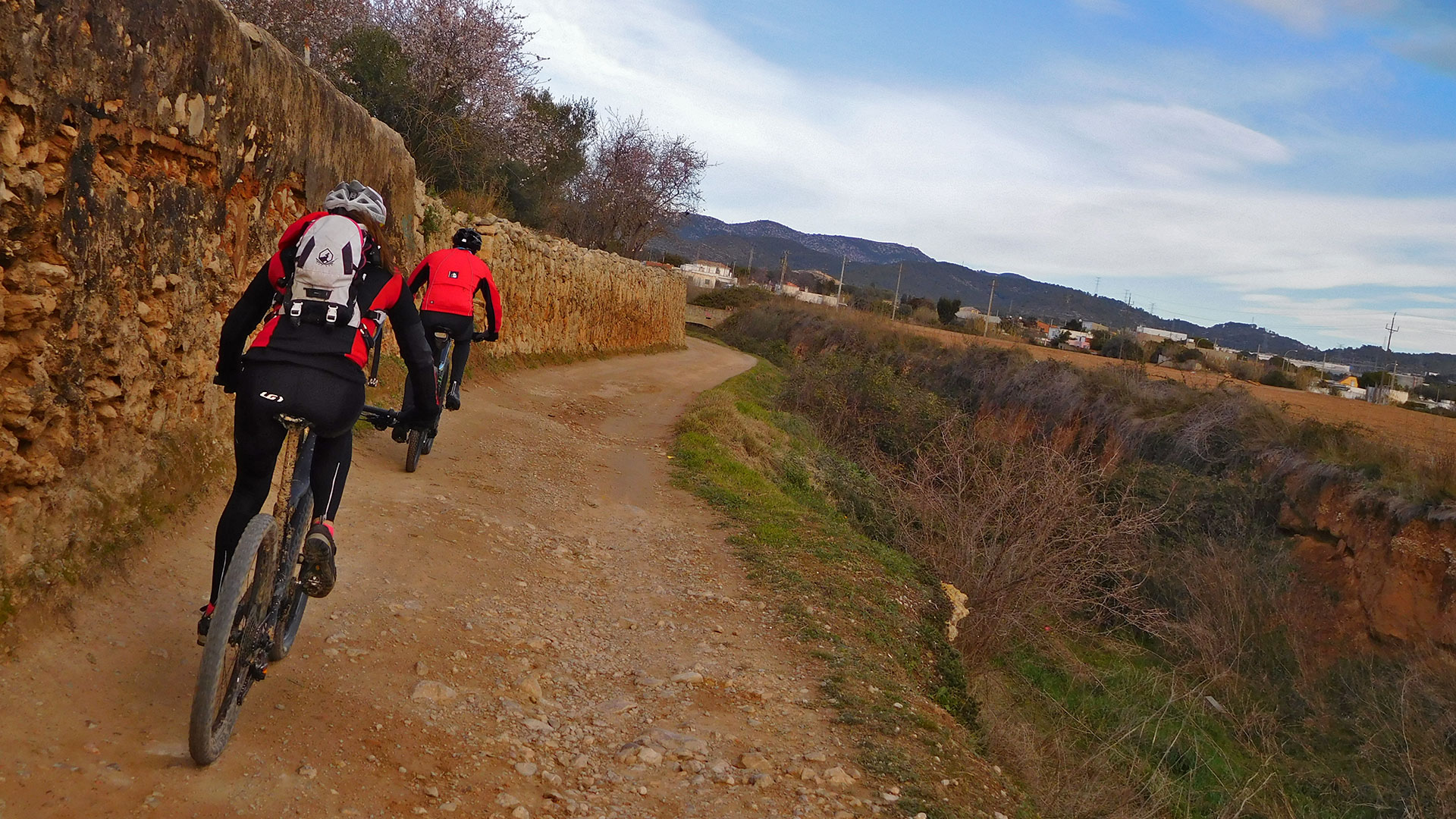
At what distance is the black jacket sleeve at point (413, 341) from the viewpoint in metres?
3.60

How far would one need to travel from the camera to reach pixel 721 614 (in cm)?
625

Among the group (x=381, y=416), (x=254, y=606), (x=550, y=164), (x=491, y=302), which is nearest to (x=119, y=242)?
(x=381, y=416)

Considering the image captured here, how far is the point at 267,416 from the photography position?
324 centimetres

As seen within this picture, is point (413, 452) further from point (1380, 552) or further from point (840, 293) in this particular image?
point (840, 293)

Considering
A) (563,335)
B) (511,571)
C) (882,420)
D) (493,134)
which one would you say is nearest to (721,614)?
(511,571)

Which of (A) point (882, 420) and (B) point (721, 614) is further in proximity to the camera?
(A) point (882, 420)

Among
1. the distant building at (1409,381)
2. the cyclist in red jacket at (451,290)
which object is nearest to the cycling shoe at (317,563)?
the cyclist in red jacket at (451,290)

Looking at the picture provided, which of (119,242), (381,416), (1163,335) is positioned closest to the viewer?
(381,416)

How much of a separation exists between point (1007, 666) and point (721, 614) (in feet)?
13.0

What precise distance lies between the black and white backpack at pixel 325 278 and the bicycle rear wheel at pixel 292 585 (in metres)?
0.68

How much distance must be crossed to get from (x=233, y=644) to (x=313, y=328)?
1.05 m

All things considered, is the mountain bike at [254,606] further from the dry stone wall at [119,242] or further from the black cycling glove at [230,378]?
the dry stone wall at [119,242]

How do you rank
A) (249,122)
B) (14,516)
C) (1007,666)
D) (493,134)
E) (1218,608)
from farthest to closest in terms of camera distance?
1. (493,134)
2. (1218,608)
3. (1007,666)
4. (249,122)
5. (14,516)

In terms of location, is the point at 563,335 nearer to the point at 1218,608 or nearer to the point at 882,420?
the point at 882,420
